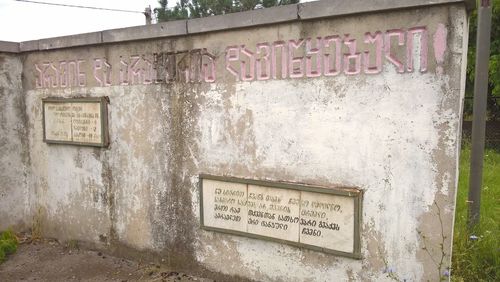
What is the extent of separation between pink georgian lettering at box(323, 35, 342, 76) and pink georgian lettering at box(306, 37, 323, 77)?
1.4 inches

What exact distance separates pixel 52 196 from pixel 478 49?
4.37 meters

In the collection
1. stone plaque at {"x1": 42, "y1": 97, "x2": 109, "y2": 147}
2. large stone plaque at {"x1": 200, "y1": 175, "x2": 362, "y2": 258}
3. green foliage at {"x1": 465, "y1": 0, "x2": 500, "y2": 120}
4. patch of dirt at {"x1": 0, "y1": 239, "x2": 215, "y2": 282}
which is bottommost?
patch of dirt at {"x1": 0, "y1": 239, "x2": 215, "y2": 282}

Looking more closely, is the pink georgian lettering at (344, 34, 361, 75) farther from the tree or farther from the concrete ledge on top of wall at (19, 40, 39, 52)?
the tree

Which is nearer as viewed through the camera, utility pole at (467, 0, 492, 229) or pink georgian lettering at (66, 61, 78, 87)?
utility pole at (467, 0, 492, 229)

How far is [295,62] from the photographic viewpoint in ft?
10.1

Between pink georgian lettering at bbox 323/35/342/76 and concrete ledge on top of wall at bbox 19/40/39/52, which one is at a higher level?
concrete ledge on top of wall at bbox 19/40/39/52

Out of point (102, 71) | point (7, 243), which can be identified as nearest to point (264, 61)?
point (102, 71)

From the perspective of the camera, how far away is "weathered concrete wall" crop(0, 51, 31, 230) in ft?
15.5

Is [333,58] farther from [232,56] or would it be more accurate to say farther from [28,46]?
[28,46]

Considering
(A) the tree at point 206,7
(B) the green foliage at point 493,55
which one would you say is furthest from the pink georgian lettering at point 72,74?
(A) the tree at point 206,7

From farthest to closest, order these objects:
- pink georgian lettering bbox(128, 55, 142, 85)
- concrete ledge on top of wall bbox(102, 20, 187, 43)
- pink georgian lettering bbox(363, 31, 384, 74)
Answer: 1. pink georgian lettering bbox(128, 55, 142, 85)
2. concrete ledge on top of wall bbox(102, 20, 187, 43)
3. pink georgian lettering bbox(363, 31, 384, 74)

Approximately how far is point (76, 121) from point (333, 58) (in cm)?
265

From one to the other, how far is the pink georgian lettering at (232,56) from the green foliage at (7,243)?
2944 millimetres

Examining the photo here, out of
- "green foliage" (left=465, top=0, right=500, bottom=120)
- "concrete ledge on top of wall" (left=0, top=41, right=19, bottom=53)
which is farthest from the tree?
"concrete ledge on top of wall" (left=0, top=41, right=19, bottom=53)
